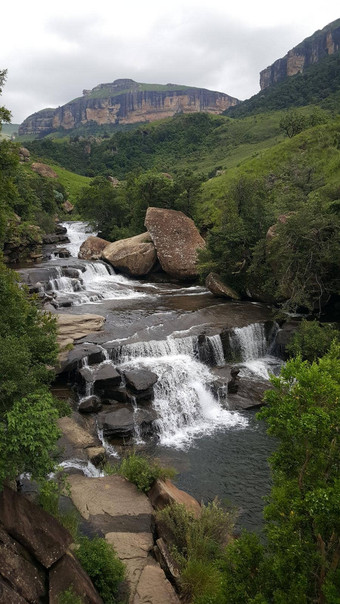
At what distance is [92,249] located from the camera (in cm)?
4181

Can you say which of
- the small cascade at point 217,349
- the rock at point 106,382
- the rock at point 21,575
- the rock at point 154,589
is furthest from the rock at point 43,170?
the rock at point 21,575

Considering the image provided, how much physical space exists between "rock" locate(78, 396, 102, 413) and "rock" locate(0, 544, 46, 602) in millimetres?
10164

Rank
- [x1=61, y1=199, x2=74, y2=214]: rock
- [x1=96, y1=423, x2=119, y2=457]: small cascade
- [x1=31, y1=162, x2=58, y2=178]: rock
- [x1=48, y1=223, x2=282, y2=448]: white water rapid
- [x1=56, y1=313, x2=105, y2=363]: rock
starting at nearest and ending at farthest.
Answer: [x1=96, y1=423, x2=119, y2=457]: small cascade, [x1=48, y1=223, x2=282, y2=448]: white water rapid, [x1=56, y1=313, x2=105, y2=363]: rock, [x1=61, y1=199, x2=74, y2=214]: rock, [x1=31, y1=162, x2=58, y2=178]: rock

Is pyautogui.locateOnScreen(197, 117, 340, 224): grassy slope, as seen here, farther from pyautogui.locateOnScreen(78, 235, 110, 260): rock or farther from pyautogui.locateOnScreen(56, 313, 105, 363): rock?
pyautogui.locateOnScreen(56, 313, 105, 363): rock

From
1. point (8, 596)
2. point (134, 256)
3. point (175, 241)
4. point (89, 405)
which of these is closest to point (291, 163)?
point (175, 241)

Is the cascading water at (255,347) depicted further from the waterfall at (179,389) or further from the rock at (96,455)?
the rock at (96,455)

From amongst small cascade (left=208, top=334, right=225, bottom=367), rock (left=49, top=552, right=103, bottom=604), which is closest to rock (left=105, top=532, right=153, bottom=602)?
rock (left=49, top=552, right=103, bottom=604)

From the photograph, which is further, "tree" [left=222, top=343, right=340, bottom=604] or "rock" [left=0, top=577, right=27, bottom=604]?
"rock" [left=0, top=577, right=27, bottom=604]

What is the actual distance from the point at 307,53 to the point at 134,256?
186m

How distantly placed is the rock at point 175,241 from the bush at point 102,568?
2819 centimetres

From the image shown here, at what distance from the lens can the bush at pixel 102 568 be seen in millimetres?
9211

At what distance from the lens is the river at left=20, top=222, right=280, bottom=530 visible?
15469mm

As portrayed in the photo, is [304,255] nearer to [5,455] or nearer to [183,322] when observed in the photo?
[183,322]

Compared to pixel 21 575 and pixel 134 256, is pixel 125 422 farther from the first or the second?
pixel 134 256
